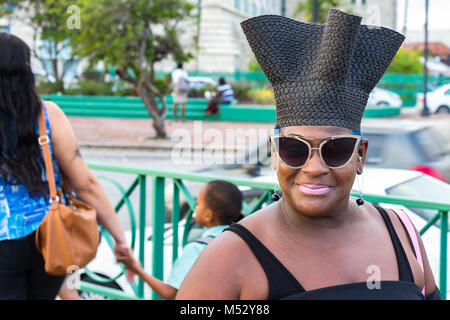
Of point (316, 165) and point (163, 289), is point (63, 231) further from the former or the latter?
point (316, 165)

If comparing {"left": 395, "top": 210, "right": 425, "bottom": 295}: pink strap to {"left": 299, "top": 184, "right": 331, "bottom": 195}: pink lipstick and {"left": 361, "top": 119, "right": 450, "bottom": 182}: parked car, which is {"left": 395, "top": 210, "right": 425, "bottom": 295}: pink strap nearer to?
{"left": 299, "top": 184, "right": 331, "bottom": 195}: pink lipstick

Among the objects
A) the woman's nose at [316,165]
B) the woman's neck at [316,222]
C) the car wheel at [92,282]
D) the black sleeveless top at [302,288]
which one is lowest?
the car wheel at [92,282]

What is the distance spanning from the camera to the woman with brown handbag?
9.05ft

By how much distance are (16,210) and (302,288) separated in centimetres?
165

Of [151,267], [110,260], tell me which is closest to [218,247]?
[151,267]

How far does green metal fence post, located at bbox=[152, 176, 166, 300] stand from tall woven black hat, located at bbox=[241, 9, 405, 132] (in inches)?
96.1

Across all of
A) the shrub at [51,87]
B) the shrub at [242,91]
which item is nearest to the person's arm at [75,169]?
the shrub at [242,91]

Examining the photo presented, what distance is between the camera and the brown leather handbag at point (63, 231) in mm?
2787

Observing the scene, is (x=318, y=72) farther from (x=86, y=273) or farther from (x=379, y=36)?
(x=86, y=273)

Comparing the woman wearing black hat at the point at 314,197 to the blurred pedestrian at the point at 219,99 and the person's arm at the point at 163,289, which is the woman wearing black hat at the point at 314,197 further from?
the blurred pedestrian at the point at 219,99

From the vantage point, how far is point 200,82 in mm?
28391

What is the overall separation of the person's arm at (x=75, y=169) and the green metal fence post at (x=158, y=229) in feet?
2.61

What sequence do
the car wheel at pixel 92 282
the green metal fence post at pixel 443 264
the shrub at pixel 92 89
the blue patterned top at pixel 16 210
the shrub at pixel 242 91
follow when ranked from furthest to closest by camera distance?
the shrub at pixel 92 89
the shrub at pixel 242 91
the car wheel at pixel 92 282
the green metal fence post at pixel 443 264
the blue patterned top at pixel 16 210

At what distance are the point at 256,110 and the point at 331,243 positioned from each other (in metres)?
22.4
